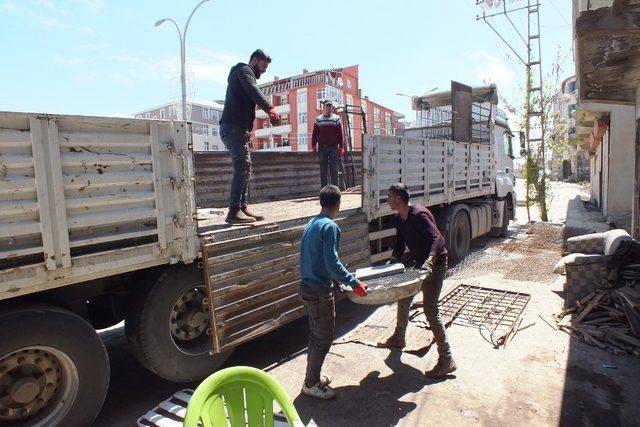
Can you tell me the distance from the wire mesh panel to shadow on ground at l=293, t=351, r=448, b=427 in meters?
1.42

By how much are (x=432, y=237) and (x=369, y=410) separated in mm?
1487

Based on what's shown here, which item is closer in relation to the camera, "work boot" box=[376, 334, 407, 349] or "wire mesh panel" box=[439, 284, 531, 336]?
"work boot" box=[376, 334, 407, 349]

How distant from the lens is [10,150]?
2.48 meters

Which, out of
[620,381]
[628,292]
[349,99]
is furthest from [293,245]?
[349,99]

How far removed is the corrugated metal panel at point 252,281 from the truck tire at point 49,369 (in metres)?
0.88

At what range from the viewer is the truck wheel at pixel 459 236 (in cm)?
761

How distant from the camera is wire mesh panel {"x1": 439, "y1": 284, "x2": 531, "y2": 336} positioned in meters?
4.96

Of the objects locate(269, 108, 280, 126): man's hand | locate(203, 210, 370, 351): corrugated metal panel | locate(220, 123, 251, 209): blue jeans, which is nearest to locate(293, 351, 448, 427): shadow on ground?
locate(203, 210, 370, 351): corrugated metal panel

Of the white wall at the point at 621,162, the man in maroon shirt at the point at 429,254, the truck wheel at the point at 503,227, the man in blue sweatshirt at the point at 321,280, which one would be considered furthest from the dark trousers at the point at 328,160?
the white wall at the point at 621,162

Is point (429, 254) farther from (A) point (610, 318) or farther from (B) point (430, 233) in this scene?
(A) point (610, 318)

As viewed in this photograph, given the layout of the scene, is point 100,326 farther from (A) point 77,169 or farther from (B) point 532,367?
(B) point 532,367

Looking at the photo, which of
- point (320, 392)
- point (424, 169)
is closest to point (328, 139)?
point (424, 169)

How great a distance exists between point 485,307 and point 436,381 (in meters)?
2.11

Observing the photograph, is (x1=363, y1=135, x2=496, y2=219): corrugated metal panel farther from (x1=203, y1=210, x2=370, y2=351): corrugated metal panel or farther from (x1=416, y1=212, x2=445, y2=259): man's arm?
(x1=416, y1=212, x2=445, y2=259): man's arm
